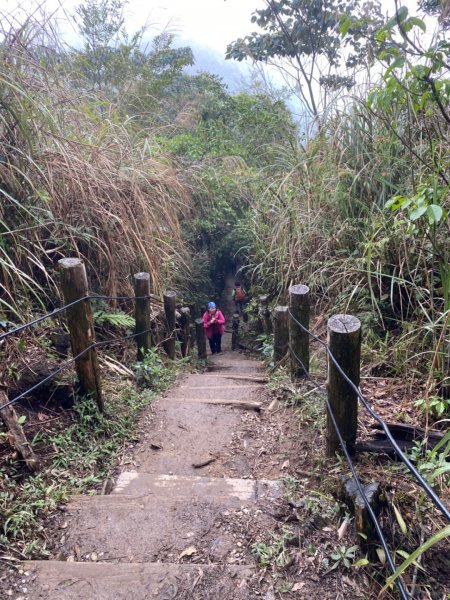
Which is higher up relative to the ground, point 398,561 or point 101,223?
point 101,223

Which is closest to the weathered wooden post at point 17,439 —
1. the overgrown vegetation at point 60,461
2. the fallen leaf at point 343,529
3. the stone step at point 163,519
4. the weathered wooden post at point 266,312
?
the overgrown vegetation at point 60,461

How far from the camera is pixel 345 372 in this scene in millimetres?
2104

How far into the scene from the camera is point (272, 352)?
4922 millimetres

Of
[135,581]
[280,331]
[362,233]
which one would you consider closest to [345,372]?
[135,581]

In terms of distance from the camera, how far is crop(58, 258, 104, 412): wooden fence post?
2627 millimetres

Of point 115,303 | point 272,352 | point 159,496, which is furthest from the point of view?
point 272,352

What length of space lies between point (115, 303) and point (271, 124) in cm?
628

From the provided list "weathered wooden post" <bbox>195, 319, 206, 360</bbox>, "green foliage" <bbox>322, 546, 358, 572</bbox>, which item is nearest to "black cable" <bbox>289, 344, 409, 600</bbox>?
"green foliage" <bbox>322, 546, 358, 572</bbox>

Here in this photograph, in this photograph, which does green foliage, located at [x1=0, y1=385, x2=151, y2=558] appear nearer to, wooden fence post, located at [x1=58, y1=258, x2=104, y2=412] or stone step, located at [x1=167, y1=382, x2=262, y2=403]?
wooden fence post, located at [x1=58, y1=258, x2=104, y2=412]

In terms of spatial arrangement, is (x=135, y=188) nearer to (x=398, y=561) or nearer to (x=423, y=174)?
(x=423, y=174)

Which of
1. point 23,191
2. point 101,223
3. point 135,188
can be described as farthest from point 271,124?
point 23,191

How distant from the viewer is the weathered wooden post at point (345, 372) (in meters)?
2.07

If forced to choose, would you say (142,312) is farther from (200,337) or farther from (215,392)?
(200,337)

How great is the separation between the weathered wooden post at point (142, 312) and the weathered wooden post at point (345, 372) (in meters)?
2.25
